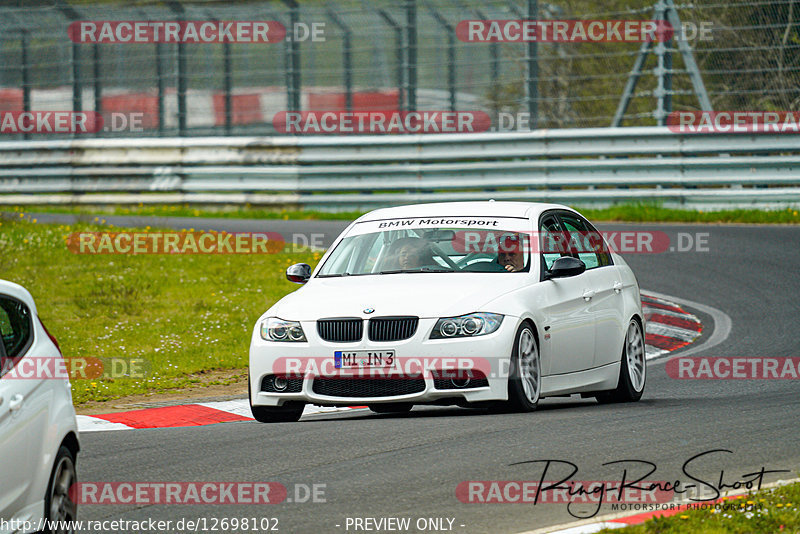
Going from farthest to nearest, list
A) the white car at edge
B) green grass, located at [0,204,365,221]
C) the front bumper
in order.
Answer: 1. green grass, located at [0,204,365,221]
2. the front bumper
3. the white car at edge

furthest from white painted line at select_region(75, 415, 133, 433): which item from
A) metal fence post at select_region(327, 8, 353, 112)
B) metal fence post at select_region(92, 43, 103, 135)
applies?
metal fence post at select_region(92, 43, 103, 135)

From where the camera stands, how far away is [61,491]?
6051 mm

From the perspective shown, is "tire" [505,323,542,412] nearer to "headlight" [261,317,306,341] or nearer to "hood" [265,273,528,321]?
"hood" [265,273,528,321]

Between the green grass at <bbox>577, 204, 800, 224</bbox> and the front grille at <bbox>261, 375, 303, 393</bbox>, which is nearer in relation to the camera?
the front grille at <bbox>261, 375, 303, 393</bbox>

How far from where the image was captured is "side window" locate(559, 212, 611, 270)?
35.6 ft

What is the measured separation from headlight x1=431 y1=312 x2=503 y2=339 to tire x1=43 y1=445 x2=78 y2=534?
10.4 feet

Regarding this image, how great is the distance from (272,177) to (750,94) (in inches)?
331

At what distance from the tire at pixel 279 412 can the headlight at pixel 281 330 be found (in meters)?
0.48

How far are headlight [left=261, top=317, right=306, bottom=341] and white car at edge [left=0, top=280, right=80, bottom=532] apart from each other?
283 cm

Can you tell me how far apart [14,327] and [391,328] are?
3.30m

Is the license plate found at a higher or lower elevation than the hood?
lower

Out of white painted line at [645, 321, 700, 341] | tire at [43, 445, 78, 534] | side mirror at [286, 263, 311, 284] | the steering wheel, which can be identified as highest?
Answer: the steering wheel

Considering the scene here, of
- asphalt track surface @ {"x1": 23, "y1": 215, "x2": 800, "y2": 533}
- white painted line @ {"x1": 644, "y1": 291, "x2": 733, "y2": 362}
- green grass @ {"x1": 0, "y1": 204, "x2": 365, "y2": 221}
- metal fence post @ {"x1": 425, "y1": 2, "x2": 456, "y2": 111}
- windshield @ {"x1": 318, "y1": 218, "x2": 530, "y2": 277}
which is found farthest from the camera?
green grass @ {"x1": 0, "y1": 204, "x2": 365, "y2": 221}

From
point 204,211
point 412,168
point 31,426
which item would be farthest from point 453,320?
point 204,211
